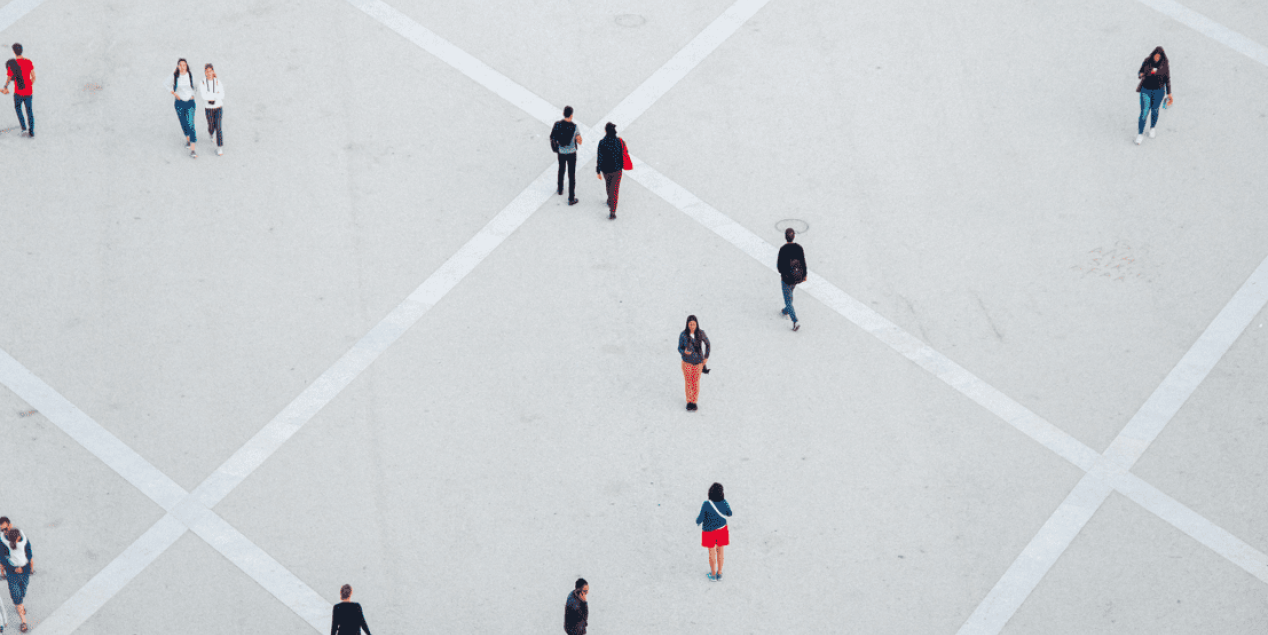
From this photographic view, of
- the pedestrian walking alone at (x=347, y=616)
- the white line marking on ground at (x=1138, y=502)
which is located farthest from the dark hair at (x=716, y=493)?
the pedestrian walking alone at (x=347, y=616)

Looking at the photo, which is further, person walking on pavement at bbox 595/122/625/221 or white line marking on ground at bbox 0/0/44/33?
white line marking on ground at bbox 0/0/44/33

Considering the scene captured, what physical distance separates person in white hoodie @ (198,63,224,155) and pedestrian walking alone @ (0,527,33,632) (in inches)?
267

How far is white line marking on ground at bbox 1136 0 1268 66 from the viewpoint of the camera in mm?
19703

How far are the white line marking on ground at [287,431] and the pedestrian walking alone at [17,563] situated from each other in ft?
1.43

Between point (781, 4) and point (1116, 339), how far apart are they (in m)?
7.69

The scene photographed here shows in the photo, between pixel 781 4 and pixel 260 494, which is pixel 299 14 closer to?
pixel 781 4

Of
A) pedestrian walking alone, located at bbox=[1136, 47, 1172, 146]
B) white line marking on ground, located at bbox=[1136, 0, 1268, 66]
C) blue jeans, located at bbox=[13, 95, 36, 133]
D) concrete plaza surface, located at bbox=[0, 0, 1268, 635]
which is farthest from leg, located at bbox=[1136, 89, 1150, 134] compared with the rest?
blue jeans, located at bbox=[13, 95, 36, 133]

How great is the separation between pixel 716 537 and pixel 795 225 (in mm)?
5599

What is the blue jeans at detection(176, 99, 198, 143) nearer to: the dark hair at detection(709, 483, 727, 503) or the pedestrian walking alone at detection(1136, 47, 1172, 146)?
the dark hair at detection(709, 483, 727, 503)

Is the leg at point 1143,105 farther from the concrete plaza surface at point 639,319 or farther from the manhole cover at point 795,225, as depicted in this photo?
the manhole cover at point 795,225

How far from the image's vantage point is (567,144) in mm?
16859

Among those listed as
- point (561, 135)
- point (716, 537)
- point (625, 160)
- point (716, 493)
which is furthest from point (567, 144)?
point (716, 537)

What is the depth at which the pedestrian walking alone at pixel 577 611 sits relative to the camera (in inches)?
468

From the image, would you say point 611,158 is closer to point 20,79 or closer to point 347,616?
point 347,616
